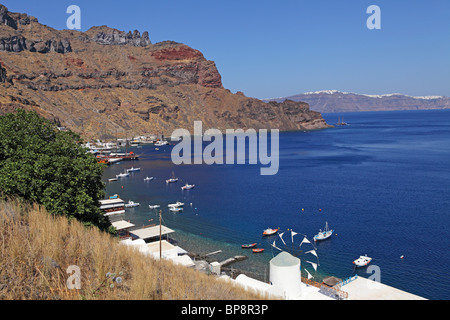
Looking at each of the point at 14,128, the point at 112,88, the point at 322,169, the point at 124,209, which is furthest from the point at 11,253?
the point at 112,88

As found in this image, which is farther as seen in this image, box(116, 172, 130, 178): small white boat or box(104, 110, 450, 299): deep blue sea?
box(116, 172, 130, 178): small white boat

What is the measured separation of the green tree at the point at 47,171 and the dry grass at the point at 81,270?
308 inches

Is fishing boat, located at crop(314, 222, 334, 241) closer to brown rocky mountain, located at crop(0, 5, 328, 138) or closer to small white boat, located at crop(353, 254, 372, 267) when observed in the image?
small white boat, located at crop(353, 254, 372, 267)

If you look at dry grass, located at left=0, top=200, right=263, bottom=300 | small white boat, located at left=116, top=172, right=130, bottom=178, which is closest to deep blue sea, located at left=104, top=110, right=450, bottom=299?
small white boat, located at left=116, top=172, right=130, bottom=178

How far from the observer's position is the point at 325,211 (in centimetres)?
4706

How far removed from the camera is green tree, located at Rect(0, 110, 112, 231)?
59.0 feet

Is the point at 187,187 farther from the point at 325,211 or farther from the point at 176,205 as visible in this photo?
the point at 325,211

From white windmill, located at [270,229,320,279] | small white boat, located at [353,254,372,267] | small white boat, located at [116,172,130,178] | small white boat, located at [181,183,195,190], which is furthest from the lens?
small white boat, located at [116,172,130,178]

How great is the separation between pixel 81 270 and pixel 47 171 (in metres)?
12.1

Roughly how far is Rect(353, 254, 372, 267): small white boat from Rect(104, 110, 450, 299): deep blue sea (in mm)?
654

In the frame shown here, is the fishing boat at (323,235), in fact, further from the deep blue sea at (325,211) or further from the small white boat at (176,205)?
the small white boat at (176,205)

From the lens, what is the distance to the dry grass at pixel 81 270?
25.2 ft

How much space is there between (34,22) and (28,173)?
675 feet

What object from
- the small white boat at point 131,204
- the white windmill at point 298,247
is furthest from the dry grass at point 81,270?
the small white boat at point 131,204
